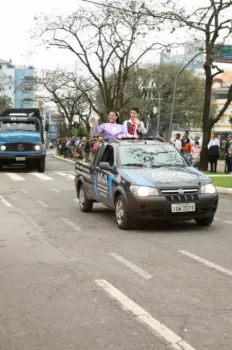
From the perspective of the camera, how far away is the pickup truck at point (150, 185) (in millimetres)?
9305

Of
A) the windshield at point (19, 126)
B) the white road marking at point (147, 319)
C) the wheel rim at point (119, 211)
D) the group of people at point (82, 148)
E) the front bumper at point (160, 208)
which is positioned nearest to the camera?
the white road marking at point (147, 319)

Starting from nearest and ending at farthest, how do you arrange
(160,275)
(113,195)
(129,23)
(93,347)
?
(93,347) → (160,275) → (113,195) → (129,23)

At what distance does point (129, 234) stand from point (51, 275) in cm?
305

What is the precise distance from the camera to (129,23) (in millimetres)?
35156

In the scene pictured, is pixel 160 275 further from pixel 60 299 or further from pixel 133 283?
pixel 60 299

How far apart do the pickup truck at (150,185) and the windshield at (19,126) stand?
1588 cm

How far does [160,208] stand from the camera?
9250 millimetres

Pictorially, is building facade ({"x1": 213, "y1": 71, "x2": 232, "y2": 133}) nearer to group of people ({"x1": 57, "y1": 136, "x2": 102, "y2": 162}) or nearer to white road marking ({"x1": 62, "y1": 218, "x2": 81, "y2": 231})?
group of people ({"x1": 57, "y1": 136, "x2": 102, "y2": 162})

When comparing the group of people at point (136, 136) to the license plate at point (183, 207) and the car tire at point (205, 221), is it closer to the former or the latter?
the car tire at point (205, 221)

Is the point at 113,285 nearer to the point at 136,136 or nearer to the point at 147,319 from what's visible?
the point at 147,319

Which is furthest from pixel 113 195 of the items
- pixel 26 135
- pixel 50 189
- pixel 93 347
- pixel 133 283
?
pixel 26 135

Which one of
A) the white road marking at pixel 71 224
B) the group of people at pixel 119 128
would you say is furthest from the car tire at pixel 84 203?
the group of people at pixel 119 128

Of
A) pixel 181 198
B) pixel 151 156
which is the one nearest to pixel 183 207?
pixel 181 198

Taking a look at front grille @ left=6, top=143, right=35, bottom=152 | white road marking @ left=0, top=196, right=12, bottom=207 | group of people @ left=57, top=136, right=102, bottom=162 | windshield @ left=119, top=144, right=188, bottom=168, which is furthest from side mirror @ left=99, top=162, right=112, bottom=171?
front grille @ left=6, top=143, right=35, bottom=152
